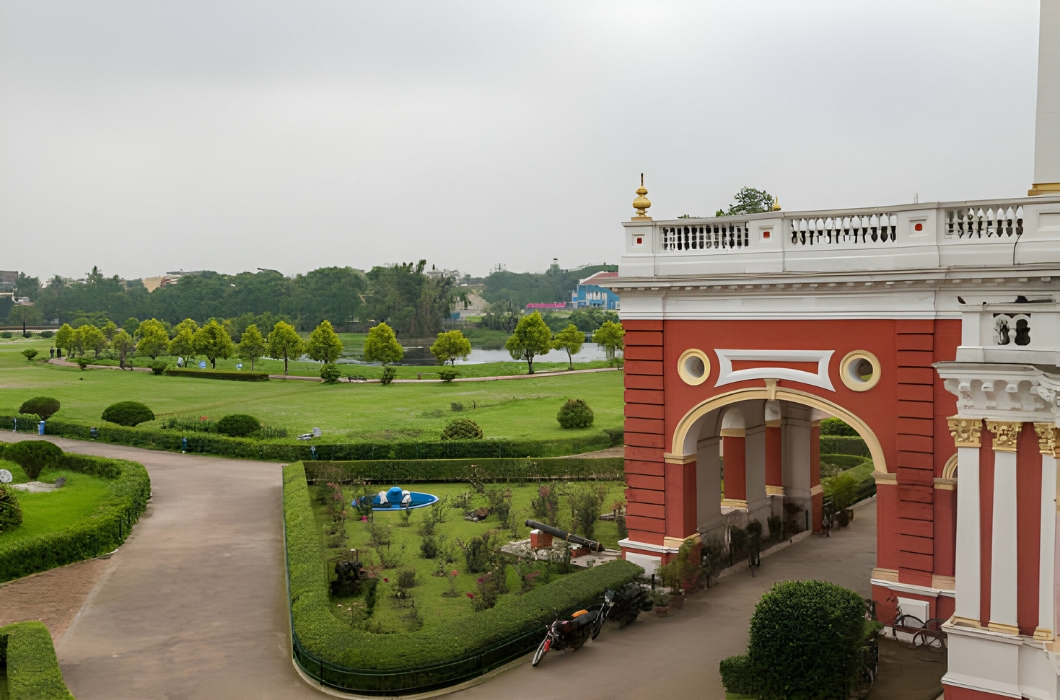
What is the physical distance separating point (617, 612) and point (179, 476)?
762 inches

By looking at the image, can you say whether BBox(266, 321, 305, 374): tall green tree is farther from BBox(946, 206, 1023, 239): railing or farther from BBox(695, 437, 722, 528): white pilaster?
BBox(946, 206, 1023, 239): railing

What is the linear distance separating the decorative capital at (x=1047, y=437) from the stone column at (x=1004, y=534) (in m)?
0.22

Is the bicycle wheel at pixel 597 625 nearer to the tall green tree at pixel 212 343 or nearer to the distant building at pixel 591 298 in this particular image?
the tall green tree at pixel 212 343

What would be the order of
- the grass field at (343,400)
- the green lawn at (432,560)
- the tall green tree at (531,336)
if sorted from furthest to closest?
the tall green tree at (531,336) < the grass field at (343,400) < the green lawn at (432,560)

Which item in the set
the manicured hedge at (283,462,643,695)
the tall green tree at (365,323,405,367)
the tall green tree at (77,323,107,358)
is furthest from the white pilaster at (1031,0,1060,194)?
the tall green tree at (77,323,107,358)

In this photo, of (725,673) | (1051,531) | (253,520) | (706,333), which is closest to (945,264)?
(706,333)

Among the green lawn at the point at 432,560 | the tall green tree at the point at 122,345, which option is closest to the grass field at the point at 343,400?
the tall green tree at the point at 122,345

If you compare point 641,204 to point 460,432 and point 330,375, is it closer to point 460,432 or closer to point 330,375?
point 460,432

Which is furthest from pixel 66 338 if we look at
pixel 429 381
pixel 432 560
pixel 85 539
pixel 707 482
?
pixel 707 482

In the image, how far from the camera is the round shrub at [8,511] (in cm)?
2116

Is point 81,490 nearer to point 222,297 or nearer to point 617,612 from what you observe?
point 617,612

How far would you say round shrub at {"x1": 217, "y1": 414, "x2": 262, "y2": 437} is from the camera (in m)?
35.9

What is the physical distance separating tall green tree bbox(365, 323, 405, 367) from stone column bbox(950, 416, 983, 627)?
60481 mm

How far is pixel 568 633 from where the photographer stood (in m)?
14.9
